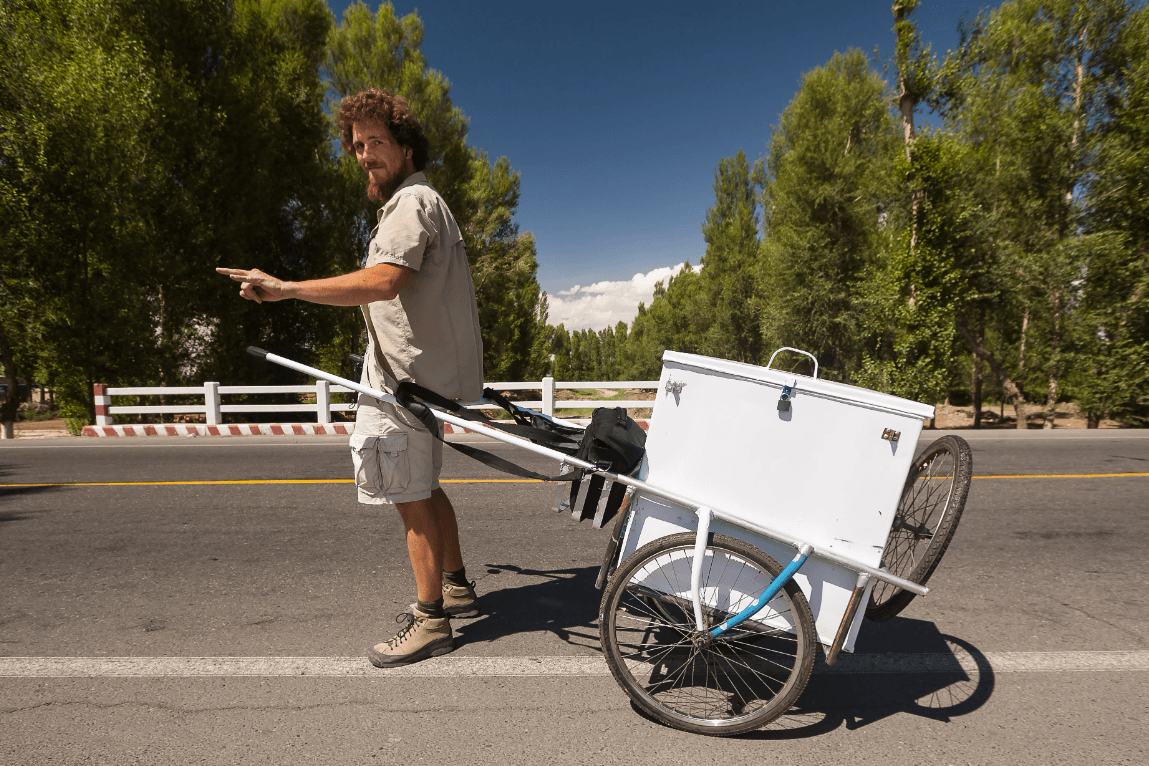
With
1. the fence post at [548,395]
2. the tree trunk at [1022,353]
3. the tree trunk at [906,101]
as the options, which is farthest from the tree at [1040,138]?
the fence post at [548,395]

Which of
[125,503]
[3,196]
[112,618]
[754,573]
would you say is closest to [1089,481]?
[754,573]

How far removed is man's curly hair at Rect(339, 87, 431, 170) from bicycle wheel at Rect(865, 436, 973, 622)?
248 centimetres

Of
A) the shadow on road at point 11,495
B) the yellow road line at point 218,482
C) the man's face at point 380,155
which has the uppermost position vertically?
the man's face at point 380,155

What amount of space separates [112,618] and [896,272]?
17.2 m

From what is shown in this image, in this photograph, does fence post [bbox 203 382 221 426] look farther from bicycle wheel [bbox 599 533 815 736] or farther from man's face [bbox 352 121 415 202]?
bicycle wheel [bbox 599 533 815 736]

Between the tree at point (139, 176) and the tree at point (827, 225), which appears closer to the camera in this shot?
the tree at point (139, 176)

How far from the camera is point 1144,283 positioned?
13.7 meters

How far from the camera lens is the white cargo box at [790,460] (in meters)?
1.93

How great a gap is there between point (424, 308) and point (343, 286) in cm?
36

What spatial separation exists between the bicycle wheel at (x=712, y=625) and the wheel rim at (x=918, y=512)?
0.60 meters

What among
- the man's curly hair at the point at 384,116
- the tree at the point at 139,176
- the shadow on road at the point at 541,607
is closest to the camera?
the man's curly hair at the point at 384,116

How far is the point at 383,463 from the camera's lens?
2457 mm

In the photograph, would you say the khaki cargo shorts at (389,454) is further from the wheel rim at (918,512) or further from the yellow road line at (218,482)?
the yellow road line at (218,482)

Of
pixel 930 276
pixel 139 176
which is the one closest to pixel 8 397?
pixel 139 176
